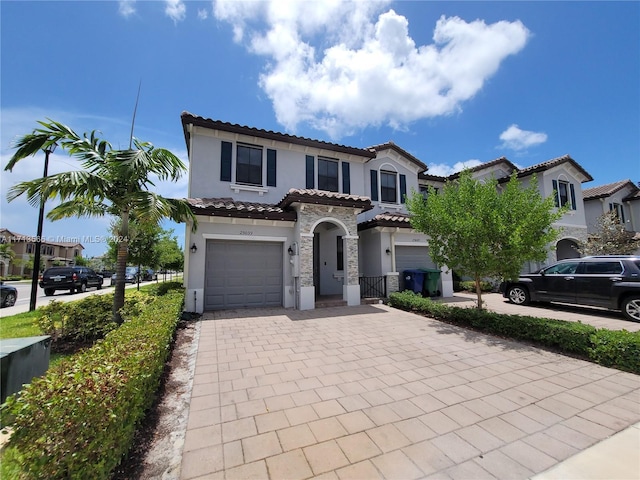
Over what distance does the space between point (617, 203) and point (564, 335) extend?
23.0 meters

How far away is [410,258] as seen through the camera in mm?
13289

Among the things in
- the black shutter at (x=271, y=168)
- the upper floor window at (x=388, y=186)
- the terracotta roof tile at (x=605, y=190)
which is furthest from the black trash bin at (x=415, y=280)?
the terracotta roof tile at (x=605, y=190)

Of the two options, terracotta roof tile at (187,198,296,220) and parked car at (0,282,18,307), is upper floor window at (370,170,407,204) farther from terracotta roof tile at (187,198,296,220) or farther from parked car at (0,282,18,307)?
parked car at (0,282,18,307)

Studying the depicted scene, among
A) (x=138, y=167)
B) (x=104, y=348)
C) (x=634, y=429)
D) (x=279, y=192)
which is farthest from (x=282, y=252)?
(x=634, y=429)

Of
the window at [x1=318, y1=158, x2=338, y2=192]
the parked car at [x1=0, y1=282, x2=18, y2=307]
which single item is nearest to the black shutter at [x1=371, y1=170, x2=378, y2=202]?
the window at [x1=318, y1=158, x2=338, y2=192]

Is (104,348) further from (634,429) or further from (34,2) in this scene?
(34,2)

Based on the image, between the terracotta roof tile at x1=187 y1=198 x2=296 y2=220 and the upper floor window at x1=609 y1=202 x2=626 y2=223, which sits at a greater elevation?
the upper floor window at x1=609 y1=202 x2=626 y2=223

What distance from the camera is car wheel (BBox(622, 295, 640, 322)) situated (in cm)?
816

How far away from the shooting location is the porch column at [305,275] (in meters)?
9.99

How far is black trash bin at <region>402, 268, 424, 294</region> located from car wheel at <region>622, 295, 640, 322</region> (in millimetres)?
6251

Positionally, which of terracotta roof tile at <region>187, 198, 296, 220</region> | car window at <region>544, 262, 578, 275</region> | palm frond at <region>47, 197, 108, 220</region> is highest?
terracotta roof tile at <region>187, 198, 296, 220</region>

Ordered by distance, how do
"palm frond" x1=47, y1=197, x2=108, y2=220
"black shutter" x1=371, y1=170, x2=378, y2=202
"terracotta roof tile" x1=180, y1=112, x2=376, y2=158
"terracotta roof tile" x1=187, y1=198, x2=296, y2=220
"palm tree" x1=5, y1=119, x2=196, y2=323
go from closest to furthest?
1. "palm tree" x1=5, y1=119, x2=196, y2=323
2. "palm frond" x1=47, y1=197, x2=108, y2=220
3. "terracotta roof tile" x1=187, y1=198, x2=296, y2=220
4. "terracotta roof tile" x1=180, y1=112, x2=376, y2=158
5. "black shutter" x1=371, y1=170, x2=378, y2=202

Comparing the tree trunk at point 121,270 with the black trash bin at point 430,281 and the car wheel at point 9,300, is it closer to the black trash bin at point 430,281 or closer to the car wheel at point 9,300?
the black trash bin at point 430,281

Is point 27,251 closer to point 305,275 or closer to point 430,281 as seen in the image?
point 305,275
